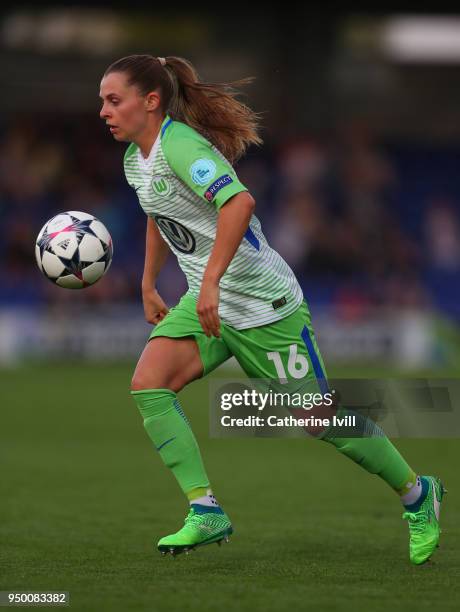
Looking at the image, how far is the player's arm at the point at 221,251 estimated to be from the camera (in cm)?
492

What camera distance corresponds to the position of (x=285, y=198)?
Answer: 899 inches

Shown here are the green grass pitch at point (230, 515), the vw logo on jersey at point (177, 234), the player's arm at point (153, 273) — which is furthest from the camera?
the player's arm at point (153, 273)

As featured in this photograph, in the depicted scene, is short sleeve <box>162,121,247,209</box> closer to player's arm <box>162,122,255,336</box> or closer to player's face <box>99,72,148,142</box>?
player's arm <box>162,122,255,336</box>

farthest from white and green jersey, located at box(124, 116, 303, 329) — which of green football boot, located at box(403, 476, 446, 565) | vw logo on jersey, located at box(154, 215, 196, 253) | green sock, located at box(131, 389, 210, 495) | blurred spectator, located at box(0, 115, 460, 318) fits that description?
blurred spectator, located at box(0, 115, 460, 318)

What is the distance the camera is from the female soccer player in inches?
206

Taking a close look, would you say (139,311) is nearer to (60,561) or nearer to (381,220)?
(381,220)

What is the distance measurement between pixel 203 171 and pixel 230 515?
99.2 inches

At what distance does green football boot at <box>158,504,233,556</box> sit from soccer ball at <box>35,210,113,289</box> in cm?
117

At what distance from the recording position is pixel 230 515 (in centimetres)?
687

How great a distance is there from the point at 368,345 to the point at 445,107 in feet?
26.1

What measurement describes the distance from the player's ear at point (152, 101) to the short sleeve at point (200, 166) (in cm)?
12

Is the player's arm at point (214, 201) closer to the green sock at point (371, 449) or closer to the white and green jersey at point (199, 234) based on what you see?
the white and green jersey at point (199, 234)

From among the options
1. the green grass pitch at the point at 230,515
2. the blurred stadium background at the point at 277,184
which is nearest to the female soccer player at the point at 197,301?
the green grass pitch at the point at 230,515

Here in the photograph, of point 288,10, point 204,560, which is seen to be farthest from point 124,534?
point 288,10
